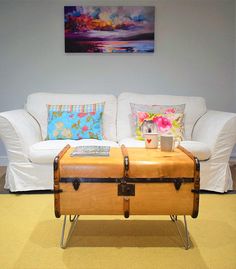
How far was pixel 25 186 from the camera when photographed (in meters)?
2.69

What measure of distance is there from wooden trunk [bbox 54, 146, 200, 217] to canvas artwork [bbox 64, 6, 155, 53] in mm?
2341

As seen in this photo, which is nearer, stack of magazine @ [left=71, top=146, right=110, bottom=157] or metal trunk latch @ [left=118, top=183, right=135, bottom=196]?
metal trunk latch @ [left=118, top=183, right=135, bottom=196]

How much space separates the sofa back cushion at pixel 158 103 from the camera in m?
3.14

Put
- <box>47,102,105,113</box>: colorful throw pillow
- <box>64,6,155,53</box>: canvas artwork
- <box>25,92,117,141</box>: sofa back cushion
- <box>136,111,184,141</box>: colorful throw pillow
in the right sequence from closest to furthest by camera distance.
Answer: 1. <box>136,111,184,141</box>: colorful throw pillow
2. <box>47,102,105,113</box>: colorful throw pillow
3. <box>25,92,117,141</box>: sofa back cushion
4. <box>64,6,155,53</box>: canvas artwork

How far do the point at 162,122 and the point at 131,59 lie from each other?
1.17 m

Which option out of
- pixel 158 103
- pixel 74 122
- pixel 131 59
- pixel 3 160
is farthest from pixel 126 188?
pixel 3 160

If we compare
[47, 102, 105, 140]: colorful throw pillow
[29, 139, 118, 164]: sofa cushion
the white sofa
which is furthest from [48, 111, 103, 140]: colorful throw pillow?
[29, 139, 118, 164]: sofa cushion

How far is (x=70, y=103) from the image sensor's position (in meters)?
3.16

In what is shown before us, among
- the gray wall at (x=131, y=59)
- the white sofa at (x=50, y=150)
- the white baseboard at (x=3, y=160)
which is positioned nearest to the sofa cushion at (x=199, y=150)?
the white sofa at (x=50, y=150)

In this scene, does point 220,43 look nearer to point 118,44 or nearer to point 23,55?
point 118,44

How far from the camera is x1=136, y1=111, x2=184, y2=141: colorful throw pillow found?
113 inches

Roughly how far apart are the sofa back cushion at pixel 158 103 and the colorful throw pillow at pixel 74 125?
0.28 meters

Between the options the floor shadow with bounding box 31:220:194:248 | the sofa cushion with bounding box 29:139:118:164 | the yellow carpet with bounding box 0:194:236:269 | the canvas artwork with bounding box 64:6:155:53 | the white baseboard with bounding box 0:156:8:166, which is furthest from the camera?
the white baseboard with bounding box 0:156:8:166

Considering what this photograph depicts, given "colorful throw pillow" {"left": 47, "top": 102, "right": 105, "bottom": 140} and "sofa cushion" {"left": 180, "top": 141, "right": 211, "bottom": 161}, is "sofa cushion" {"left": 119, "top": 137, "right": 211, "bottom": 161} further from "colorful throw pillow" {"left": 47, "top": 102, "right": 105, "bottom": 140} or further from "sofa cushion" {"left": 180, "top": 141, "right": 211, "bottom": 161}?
"colorful throw pillow" {"left": 47, "top": 102, "right": 105, "bottom": 140}
